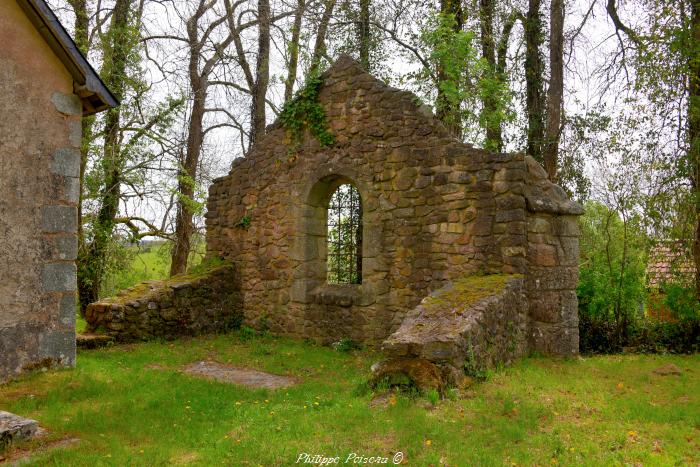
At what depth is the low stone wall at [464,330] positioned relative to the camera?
209 inches

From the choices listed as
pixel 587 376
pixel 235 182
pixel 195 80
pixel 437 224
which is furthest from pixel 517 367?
pixel 195 80

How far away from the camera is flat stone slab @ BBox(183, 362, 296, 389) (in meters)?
6.56

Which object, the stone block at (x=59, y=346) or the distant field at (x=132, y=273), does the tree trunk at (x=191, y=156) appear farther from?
the stone block at (x=59, y=346)

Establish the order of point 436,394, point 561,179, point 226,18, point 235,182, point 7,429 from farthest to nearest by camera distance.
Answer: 1. point 226,18
2. point 561,179
3. point 235,182
4. point 436,394
5. point 7,429

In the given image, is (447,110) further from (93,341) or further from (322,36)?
(93,341)

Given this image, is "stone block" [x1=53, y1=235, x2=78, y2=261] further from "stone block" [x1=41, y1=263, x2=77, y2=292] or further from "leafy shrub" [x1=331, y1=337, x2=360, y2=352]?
"leafy shrub" [x1=331, y1=337, x2=360, y2=352]

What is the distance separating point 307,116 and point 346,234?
2.22m

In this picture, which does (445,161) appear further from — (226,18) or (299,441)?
(226,18)

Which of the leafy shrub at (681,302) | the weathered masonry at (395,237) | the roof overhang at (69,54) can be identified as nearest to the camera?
the roof overhang at (69,54)

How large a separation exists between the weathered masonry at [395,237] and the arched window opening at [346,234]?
2 cm

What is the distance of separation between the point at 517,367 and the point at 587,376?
759 millimetres

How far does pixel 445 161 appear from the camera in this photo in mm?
7914

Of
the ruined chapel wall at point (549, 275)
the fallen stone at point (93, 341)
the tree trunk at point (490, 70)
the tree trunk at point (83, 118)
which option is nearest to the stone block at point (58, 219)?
the fallen stone at point (93, 341)

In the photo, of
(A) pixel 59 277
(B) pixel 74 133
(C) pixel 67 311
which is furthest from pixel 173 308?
(B) pixel 74 133
